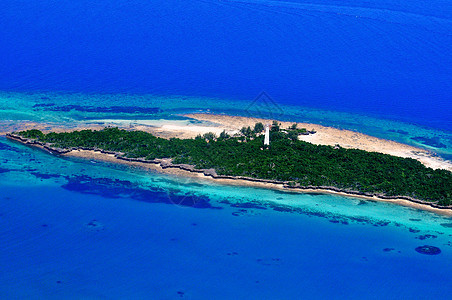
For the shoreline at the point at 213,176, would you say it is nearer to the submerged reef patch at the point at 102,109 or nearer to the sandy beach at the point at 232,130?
the sandy beach at the point at 232,130

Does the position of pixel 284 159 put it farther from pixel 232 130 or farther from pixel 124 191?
pixel 124 191

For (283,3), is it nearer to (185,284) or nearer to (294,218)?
(294,218)

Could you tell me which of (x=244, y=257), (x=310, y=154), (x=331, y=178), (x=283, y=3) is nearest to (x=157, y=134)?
(x=310, y=154)

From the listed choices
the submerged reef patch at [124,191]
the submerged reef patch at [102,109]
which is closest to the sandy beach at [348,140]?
the submerged reef patch at [102,109]

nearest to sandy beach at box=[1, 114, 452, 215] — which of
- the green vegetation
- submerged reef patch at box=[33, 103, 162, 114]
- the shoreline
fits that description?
the shoreline

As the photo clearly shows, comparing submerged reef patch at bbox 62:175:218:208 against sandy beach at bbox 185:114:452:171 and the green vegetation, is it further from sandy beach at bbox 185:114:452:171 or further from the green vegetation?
sandy beach at bbox 185:114:452:171

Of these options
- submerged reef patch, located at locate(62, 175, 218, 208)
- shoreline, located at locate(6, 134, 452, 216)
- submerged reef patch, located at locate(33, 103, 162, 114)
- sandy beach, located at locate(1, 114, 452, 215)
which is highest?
submerged reef patch, located at locate(33, 103, 162, 114)

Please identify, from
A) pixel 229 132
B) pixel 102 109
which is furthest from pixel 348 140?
pixel 102 109
